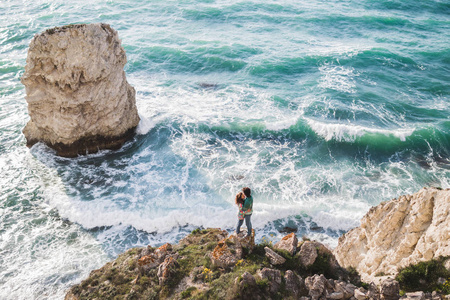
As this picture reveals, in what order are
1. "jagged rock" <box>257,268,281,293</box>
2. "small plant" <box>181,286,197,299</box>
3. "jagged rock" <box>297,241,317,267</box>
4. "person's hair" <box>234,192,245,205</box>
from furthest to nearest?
"person's hair" <box>234,192,245,205</box>, "jagged rock" <box>297,241,317,267</box>, "small plant" <box>181,286,197,299</box>, "jagged rock" <box>257,268,281,293</box>

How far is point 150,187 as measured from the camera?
59.5ft

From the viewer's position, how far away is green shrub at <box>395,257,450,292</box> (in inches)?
311

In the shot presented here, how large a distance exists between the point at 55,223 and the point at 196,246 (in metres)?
8.14

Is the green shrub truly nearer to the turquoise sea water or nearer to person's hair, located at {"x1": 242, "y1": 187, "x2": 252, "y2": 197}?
person's hair, located at {"x1": 242, "y1": 187, "x2": 252, "y2": 197}

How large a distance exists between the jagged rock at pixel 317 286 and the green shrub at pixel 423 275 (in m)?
1.81

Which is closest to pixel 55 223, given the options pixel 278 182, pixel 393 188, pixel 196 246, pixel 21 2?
pixel 196 246

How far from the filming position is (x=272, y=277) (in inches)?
344

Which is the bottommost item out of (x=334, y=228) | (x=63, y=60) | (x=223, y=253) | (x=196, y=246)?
(x=334, y=228)

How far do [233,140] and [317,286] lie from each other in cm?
1414

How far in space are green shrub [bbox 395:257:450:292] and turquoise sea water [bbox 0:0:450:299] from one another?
672 centimetres

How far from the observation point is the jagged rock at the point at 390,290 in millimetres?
7859

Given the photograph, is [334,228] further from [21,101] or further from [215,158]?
[21,101]

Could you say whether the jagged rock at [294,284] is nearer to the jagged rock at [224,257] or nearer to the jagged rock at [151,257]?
the jagged rock at [224,257]

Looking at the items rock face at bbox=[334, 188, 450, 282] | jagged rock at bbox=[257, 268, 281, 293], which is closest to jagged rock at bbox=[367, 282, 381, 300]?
rock face at bbox=[334, 188, 450, 282]
